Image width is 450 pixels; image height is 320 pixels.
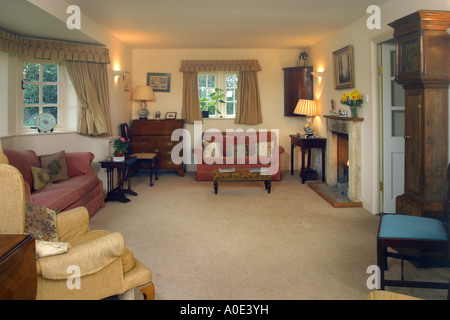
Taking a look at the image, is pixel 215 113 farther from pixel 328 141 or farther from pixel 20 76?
pixel 20 76

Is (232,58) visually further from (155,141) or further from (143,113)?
(155,141)

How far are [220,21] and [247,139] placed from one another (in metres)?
2.88

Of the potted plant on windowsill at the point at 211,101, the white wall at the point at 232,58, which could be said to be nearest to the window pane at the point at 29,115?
the white wall at the point at 232,58

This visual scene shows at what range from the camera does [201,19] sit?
5469 mm

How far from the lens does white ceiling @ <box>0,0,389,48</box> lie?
4.56m

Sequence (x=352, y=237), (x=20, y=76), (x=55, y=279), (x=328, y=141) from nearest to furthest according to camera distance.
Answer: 1. (x=55, y=279)
2. (x=352, y=237)
3. (x=20, y=76)
4. (x=328, y=141)

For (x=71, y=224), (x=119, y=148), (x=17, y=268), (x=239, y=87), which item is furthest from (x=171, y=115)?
(x=17, y=268)

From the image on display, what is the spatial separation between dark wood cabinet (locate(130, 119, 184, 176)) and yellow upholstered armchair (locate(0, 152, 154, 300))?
5.38 metres

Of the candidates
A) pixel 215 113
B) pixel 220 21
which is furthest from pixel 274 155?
pixel 220 21

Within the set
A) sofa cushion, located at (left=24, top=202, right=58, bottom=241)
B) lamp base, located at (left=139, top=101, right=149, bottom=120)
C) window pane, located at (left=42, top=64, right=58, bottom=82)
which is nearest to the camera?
sofa cushion, located at (left=24, top=202, right=58, bottom=241)

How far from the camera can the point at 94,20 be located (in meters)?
5.48

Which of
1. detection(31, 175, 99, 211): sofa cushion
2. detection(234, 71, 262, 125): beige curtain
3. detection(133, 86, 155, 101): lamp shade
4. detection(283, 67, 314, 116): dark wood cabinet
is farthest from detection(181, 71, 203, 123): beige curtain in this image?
detection(31, 175, 99, 211): sofa cushion

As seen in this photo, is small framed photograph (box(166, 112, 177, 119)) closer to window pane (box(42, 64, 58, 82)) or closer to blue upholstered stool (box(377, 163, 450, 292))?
window pane (box(42, 64, 58, 82))

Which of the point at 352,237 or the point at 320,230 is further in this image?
the point at 320,230
